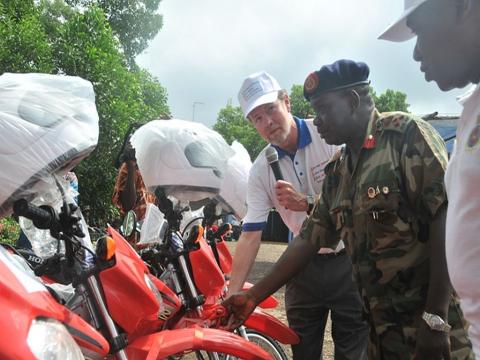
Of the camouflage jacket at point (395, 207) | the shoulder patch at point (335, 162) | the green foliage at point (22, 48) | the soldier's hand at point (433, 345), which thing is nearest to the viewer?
the soldier's hand at point (433, 345)

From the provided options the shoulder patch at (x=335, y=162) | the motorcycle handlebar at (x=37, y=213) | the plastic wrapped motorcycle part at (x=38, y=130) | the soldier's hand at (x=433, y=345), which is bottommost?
the soldier's hand at (x=433, y=345)

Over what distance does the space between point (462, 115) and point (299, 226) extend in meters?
1.80

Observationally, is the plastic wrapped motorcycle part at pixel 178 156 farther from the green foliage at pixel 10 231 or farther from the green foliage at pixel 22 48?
the green foliage at pixel 22 48

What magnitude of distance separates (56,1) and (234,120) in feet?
62.1

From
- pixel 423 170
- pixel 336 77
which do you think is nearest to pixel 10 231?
pixel 336 77

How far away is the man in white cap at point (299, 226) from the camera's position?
284 cm

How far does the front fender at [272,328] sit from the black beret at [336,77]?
1.43 meters

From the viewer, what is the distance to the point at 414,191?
177 centimetres

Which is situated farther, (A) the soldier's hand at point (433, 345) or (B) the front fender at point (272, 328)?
(B) the front fender at point (272, 328)

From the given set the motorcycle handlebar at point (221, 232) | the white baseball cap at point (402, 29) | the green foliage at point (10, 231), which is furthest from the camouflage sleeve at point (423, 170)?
the green foliage at point (10, 231)

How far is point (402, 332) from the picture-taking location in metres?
1.82

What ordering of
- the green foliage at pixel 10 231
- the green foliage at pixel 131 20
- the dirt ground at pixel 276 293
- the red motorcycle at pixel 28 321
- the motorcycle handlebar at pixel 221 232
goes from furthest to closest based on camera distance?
the green foliage at pixel 131 20
the green foliage at pixel 10 231
the dirt ground at pixel 276 293
the motorcycle handlebar at pixel 221 232
the red motorcycle at pixel 28 321

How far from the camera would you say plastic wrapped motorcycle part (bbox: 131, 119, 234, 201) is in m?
2.78

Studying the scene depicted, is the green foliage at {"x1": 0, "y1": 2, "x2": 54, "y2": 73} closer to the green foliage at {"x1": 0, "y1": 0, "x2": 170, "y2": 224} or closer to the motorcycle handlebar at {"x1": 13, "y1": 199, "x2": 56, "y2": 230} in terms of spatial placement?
the green foliage at {"x1": 0, "y1": 0, "x2": 170, "y2": 224}
